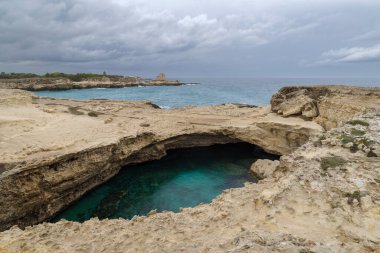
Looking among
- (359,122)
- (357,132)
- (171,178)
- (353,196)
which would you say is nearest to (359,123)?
(359,122)

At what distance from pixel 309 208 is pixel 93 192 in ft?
43.9

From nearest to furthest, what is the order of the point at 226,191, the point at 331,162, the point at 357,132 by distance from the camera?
the point at 331,162 < the point at 226,191 < the point at 357,132

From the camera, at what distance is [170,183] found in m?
19.3

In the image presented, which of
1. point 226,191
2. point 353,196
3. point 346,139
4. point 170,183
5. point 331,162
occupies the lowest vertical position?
point 170,183

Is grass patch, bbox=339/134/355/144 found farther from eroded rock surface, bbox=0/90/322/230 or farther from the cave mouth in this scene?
eroded rock surface, bbox=0/90/322/230

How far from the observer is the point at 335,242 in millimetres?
6531

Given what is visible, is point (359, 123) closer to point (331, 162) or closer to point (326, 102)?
point (331, 162)

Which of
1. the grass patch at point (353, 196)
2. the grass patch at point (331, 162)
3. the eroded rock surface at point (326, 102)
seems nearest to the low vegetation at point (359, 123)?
the eroded rock surface at point (326, 102)

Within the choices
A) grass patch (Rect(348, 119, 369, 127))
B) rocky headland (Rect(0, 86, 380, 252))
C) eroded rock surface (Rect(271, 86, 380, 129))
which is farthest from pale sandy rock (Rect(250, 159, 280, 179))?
grass patch (Rect(348, 119, 369, 127))

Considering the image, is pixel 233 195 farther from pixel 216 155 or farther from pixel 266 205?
pixel 216 155

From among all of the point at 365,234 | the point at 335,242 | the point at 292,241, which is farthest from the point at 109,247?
the point at 365,234

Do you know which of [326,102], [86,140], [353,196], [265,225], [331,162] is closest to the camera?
[265,225]

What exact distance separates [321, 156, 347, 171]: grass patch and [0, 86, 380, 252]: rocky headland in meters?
0.04

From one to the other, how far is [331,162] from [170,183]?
11.2 m
